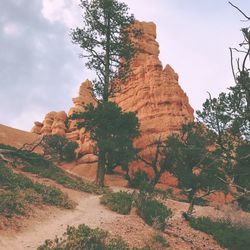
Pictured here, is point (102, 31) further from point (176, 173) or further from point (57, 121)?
point (57, 121)

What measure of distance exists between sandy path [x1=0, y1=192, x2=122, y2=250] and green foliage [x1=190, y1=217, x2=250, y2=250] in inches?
165

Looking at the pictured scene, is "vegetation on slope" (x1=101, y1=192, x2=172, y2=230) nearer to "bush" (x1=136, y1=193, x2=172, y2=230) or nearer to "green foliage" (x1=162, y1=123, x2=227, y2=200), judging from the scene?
"bush" (x1=136, y1=193, x2=172, y2=230)

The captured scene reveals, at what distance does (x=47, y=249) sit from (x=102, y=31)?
28866 millimetres

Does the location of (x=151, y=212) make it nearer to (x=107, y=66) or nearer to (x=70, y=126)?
(x=107, y=66)

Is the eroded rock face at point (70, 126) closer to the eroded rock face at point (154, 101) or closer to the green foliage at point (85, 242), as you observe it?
the eroded rock face at point (154, 101)

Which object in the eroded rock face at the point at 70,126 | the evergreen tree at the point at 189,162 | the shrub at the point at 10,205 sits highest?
the eroded rock face at the point at 70,126

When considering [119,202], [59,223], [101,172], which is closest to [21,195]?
[59,223]

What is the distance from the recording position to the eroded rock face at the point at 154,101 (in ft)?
176

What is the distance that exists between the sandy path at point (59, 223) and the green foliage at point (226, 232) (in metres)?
4.18

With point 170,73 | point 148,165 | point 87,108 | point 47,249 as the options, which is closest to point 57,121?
point 170,73

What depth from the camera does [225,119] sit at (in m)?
20.0

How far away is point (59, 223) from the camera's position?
16.5 meters

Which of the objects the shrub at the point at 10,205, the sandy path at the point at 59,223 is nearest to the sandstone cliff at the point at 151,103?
the sandy path at the point at 59,223

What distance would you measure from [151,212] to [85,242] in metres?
6.51
